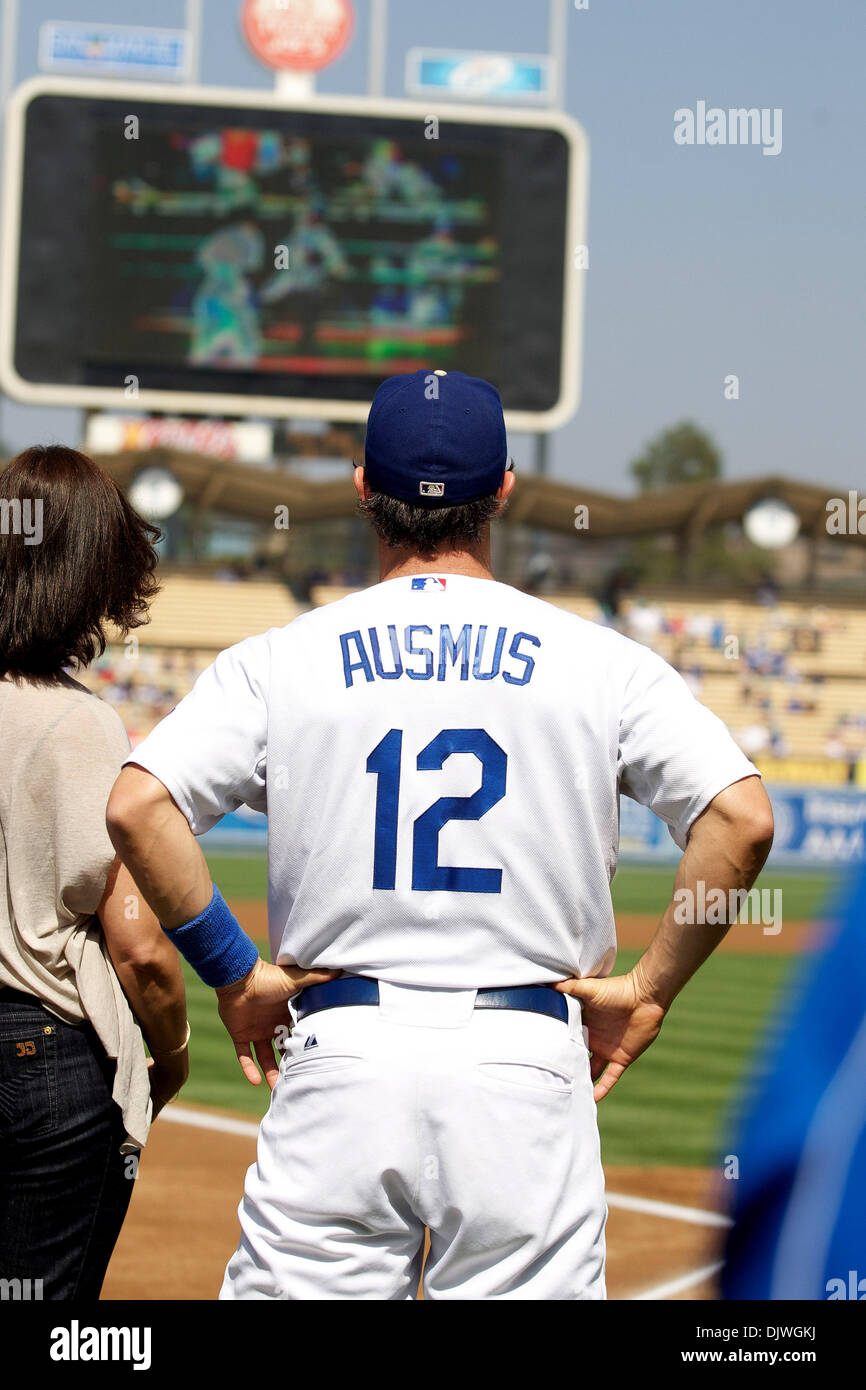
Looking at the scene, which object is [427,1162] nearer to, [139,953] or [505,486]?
[139,953]

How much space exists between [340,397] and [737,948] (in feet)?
33.9

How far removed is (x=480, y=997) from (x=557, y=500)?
102ft

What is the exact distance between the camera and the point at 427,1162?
1942 mm

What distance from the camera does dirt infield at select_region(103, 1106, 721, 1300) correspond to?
4.31 m

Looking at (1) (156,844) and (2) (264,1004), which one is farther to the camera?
(2) (264,1004)

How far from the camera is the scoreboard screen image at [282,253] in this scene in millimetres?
19203

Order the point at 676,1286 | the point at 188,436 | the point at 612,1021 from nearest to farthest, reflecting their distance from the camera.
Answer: the point at 612,1021
the point at 676,1286
the point at 188,436

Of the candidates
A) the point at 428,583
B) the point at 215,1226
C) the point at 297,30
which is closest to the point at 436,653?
the point at 428,583

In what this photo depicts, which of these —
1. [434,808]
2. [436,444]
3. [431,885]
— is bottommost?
[431,885]

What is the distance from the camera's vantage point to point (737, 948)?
1342 cm

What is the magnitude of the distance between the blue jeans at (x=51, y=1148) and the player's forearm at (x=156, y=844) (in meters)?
0.33

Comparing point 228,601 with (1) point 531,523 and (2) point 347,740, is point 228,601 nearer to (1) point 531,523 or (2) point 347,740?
(1) point 531,523

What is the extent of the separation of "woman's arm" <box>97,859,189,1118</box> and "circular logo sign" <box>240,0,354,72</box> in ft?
72.5

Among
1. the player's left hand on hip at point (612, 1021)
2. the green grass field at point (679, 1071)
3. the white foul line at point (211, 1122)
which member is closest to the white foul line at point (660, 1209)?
the green grass field at point (679, 1071)
